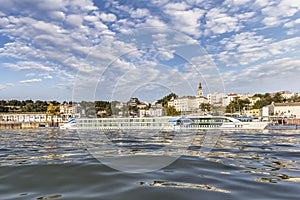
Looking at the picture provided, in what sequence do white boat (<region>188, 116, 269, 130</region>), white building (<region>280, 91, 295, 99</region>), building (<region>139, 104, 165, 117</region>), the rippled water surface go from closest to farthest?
the rippled water surface
white boat (<region>188, 116, 269, 130</region>)
building (<region>139, 104, 165, 117</region>)
white building (<region>280, 91, 295, 99</region>)

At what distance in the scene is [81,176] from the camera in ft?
15.5

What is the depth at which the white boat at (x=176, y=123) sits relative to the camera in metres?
36.6

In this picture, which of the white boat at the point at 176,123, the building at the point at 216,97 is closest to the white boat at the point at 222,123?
the white boat at the point at 176,123

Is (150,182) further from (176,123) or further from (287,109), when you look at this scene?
(287,109)

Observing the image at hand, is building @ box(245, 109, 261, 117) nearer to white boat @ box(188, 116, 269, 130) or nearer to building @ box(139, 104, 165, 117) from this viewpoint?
white boat @ box(188, 116, 269, 130)

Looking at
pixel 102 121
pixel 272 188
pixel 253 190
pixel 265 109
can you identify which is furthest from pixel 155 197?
→ pixel 265 109

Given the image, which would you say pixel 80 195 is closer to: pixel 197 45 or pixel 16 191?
pixel 16 191

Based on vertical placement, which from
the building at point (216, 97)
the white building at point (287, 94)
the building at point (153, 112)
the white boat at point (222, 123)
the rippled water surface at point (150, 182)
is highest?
the white building at point (287, 94)

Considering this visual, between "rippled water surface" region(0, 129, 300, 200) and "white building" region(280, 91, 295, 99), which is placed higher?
"white building" region(280, 91, 295, 99)

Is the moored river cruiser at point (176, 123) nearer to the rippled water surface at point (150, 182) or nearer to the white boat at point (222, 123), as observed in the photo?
the white boat at point (222, 123)

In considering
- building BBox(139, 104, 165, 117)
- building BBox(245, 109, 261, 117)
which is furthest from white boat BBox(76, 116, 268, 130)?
building BBox(245, 109, 261, 117)

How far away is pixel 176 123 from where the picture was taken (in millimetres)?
38906

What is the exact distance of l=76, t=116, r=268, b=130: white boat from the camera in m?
36.6

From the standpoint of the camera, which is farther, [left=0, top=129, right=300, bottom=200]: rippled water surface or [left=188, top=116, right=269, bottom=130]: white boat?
[left=188, top=116, right=269, bottom=130]: white boat
